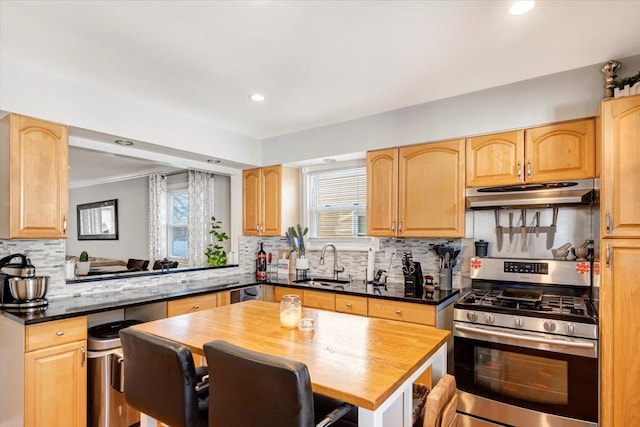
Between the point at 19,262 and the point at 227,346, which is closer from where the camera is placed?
the point at 227,346

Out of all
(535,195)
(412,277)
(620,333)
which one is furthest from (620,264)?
(412,277)

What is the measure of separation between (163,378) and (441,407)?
104 cm

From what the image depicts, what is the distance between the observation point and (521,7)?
1.67m

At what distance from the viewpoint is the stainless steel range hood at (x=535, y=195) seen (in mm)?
2324

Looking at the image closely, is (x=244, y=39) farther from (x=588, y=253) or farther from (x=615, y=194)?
(x=588, y=253)

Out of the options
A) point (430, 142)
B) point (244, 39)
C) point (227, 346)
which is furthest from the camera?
point (430, 142)

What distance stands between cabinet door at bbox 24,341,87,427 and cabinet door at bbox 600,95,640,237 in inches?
129

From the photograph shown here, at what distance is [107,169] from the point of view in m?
3.54

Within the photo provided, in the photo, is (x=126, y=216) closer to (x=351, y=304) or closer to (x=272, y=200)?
(x=272, y=200)

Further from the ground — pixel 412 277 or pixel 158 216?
pixel 158 216

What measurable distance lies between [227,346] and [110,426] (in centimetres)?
184

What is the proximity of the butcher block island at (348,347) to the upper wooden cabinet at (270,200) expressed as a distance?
6.04ft

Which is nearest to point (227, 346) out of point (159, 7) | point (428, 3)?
point (159, 7)

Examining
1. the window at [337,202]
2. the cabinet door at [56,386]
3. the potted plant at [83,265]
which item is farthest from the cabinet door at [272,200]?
the cabinet door at [56,386]
